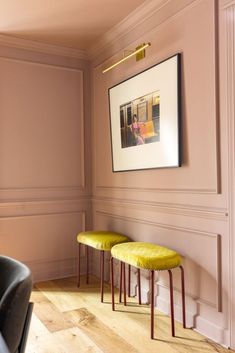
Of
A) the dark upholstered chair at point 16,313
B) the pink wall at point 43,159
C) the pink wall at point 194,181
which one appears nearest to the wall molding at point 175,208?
the pink wall at point 194,181

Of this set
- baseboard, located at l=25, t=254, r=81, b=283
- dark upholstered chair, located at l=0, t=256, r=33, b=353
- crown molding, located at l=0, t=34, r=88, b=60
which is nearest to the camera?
dark upholstered chair, located at l=0, t=256, r=33, b=353

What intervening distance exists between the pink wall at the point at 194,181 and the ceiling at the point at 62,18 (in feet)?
0.66

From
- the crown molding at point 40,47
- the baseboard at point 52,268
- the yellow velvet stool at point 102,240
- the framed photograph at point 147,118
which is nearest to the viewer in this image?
the framed photograph at point 147,118

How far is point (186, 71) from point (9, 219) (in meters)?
2.12

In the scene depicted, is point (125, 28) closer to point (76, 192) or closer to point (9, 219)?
point (76, 192)

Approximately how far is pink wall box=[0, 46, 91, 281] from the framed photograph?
59 cm

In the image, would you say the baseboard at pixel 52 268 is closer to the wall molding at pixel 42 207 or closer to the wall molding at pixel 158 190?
the wall molding at pixel 42 207

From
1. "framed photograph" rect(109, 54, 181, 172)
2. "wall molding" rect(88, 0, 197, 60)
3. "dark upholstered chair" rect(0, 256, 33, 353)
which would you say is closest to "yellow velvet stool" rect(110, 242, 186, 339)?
"framed photograph" rect(109, 54, 181, 172)

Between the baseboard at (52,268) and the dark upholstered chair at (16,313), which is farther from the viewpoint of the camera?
the baseboard at (52,268)

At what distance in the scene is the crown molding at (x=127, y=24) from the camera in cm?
256

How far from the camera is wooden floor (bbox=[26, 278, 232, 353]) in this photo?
2.00 meters

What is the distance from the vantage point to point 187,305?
2.32m

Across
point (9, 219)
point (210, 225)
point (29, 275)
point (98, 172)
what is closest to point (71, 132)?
point (98, 172)

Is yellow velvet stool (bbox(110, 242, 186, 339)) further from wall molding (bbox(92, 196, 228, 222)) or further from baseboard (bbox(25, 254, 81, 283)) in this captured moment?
baseboard (bbox(25, 254, 81, 283))
